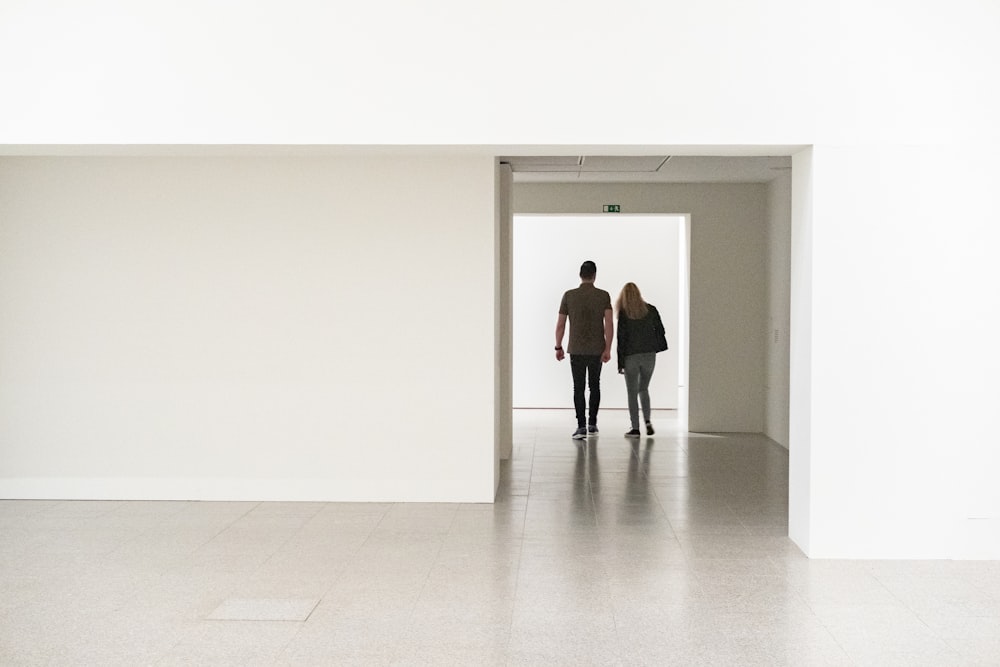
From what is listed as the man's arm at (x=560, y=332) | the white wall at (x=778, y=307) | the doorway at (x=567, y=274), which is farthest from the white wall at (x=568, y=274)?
the man's arm at (x=560, y=332)

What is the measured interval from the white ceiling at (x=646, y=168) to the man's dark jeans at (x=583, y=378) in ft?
6.45

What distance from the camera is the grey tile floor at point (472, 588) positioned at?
4629 mm

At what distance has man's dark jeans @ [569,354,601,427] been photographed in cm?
1148

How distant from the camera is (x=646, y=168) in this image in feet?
35.4

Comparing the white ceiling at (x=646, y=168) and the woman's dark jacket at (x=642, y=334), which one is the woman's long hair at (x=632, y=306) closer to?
the woman's dark jacket at (x=642, y=334)

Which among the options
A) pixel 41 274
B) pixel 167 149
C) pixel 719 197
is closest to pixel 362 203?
pixel 167 149

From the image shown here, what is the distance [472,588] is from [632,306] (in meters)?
6.55

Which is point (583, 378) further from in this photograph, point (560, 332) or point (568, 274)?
point (568, 274)

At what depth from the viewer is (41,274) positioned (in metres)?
7.99

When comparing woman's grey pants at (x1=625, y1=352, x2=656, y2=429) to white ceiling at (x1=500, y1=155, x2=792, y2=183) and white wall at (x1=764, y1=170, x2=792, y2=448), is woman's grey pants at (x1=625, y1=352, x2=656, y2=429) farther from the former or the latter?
white ceiling at (x1=500, y1=155, x2=792, y2=183)

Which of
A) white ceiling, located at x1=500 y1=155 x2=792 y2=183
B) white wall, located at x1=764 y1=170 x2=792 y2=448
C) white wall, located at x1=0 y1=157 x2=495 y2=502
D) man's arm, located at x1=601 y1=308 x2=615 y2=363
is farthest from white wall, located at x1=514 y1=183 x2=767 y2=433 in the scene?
white wall, located at x1=0 y1=157 x2=495 y2=502
